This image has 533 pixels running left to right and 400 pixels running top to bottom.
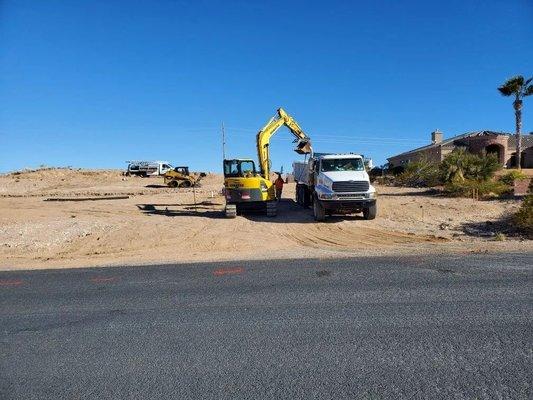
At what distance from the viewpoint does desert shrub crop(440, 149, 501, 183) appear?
28609mm

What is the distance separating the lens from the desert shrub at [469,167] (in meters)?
28.6

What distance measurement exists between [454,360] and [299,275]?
484 centimetres

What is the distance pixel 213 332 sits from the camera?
602 cm

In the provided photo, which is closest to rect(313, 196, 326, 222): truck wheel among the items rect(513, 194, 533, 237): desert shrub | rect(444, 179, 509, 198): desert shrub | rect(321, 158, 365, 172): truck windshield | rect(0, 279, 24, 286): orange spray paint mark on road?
rect(321, 158, 365, 172): truck windshield

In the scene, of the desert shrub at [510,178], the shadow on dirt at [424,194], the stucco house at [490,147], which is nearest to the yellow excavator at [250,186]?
the shadow on dirt at [424,194]

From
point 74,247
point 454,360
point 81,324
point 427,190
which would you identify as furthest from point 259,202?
point 454,360

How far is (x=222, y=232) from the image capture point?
1906 cm

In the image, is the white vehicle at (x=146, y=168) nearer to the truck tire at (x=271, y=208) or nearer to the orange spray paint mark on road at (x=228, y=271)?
the truck tire at (x=271, y=208)

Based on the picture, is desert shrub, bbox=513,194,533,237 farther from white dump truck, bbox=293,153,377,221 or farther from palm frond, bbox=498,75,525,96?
palm frond, bbox=498,75,525,96

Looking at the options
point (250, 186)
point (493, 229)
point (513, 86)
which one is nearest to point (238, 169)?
point (250, 186)

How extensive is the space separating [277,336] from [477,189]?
22598 millimetres

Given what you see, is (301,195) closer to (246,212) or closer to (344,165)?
(246,212)

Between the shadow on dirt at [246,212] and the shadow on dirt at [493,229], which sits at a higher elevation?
the shadow on dirt at [246,212]

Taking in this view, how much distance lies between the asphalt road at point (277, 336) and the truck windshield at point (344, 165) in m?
11.7
